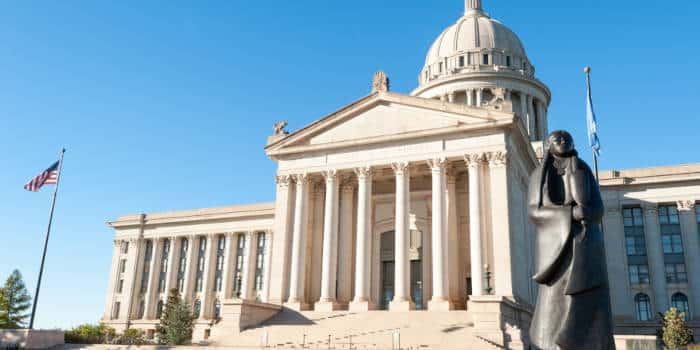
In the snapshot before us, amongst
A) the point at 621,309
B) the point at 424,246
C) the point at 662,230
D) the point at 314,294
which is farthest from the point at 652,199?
the point at 314,294

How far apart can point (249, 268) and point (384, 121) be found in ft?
97.9

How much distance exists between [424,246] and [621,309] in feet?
71.0

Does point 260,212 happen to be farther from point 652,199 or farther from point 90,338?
point 652,199

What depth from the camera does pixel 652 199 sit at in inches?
2080

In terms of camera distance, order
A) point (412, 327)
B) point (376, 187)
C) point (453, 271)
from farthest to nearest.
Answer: point (376, 187) < point (453, 271) < point (412, 327)

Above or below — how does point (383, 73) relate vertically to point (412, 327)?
above

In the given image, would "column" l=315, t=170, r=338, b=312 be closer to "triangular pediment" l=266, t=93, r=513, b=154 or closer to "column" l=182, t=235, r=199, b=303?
"triangular pediment" l=266, t=93, r=513, b=154

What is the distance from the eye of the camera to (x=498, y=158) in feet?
120

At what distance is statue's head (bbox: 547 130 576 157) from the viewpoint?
937cm

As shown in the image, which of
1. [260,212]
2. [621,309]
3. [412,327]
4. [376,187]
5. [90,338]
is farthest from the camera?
[260,212]

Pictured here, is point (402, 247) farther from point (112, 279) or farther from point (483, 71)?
point (112, 279)

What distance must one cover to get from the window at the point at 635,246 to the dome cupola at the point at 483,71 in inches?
711

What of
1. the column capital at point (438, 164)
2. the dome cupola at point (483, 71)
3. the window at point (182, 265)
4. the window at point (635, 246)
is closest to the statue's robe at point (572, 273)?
the column capital at point (438, 164)

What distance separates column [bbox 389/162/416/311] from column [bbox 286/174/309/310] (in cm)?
711
